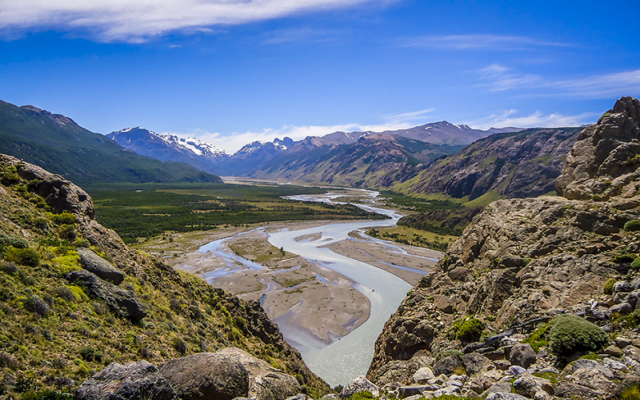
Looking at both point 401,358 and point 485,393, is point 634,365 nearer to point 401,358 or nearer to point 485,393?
point 485,393

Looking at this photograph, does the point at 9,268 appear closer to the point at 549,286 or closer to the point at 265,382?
the point at 265,382

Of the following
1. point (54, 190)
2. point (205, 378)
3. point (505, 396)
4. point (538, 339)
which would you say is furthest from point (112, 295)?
point (538, 339)

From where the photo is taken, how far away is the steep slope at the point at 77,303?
41.5 ft

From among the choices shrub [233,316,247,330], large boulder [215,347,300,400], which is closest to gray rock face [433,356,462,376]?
large boulder [215,347,300,400]

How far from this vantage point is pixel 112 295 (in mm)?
19172

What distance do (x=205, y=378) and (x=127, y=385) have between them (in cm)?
364

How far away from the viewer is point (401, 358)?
88.4ft

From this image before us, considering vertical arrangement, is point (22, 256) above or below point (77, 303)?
above

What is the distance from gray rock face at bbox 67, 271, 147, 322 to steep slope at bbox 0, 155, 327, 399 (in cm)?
5

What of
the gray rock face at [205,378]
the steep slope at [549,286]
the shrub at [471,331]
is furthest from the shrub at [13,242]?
the shrub at [471,331]

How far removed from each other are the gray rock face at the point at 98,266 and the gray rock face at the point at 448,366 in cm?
2117

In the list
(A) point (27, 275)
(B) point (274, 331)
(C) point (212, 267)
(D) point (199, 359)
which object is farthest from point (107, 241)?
(C) point (212, 267)

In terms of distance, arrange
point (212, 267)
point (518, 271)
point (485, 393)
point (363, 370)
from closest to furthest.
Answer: point (485, 393)
point (518, 271)
point (363, 370)
point (212, 267)

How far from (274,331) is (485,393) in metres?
27.6
